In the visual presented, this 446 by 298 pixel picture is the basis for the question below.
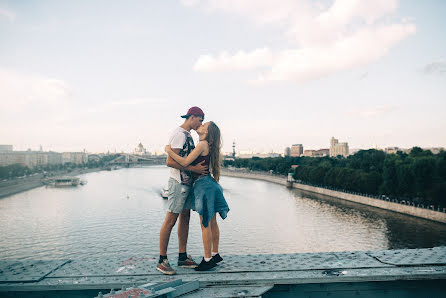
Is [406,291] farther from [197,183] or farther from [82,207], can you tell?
[82,207]

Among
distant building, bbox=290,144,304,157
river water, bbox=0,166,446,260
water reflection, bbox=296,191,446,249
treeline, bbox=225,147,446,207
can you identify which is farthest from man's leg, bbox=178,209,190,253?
distant building, bbox=290,144,304,157

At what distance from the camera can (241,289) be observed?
2486 mm

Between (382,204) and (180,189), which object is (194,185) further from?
(382,204)

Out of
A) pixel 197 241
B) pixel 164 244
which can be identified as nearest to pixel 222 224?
pixel 197 241

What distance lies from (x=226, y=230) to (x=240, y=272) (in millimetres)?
14784

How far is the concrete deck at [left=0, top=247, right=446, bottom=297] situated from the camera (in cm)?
252

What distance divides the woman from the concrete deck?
0.48 ft

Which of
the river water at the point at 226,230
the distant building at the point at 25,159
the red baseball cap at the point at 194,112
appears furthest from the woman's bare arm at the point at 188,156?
the distant building at the point at 25,159

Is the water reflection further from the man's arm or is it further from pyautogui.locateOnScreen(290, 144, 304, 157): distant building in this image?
pyautogui.locateOnScreen(290, 144, 304, 157): distant building

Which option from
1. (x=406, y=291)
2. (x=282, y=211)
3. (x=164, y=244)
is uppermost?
(x=164, y=244)

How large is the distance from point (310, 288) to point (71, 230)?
17028mm

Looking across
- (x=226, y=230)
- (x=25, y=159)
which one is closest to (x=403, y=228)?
(x=226, y=230)

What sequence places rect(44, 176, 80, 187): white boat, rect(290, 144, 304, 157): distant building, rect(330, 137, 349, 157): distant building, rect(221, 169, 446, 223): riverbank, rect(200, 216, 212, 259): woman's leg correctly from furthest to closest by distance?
rect(290, 144, 304, 157): distant building, rect(330, 137, 349, 157): distant building, rect(44, 176, 80, 187): white boat, rect(221, 169, 446, 223): riverbank, rect(200, 216, 212, 259): woman's leg

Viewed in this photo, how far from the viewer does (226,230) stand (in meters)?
17.2
